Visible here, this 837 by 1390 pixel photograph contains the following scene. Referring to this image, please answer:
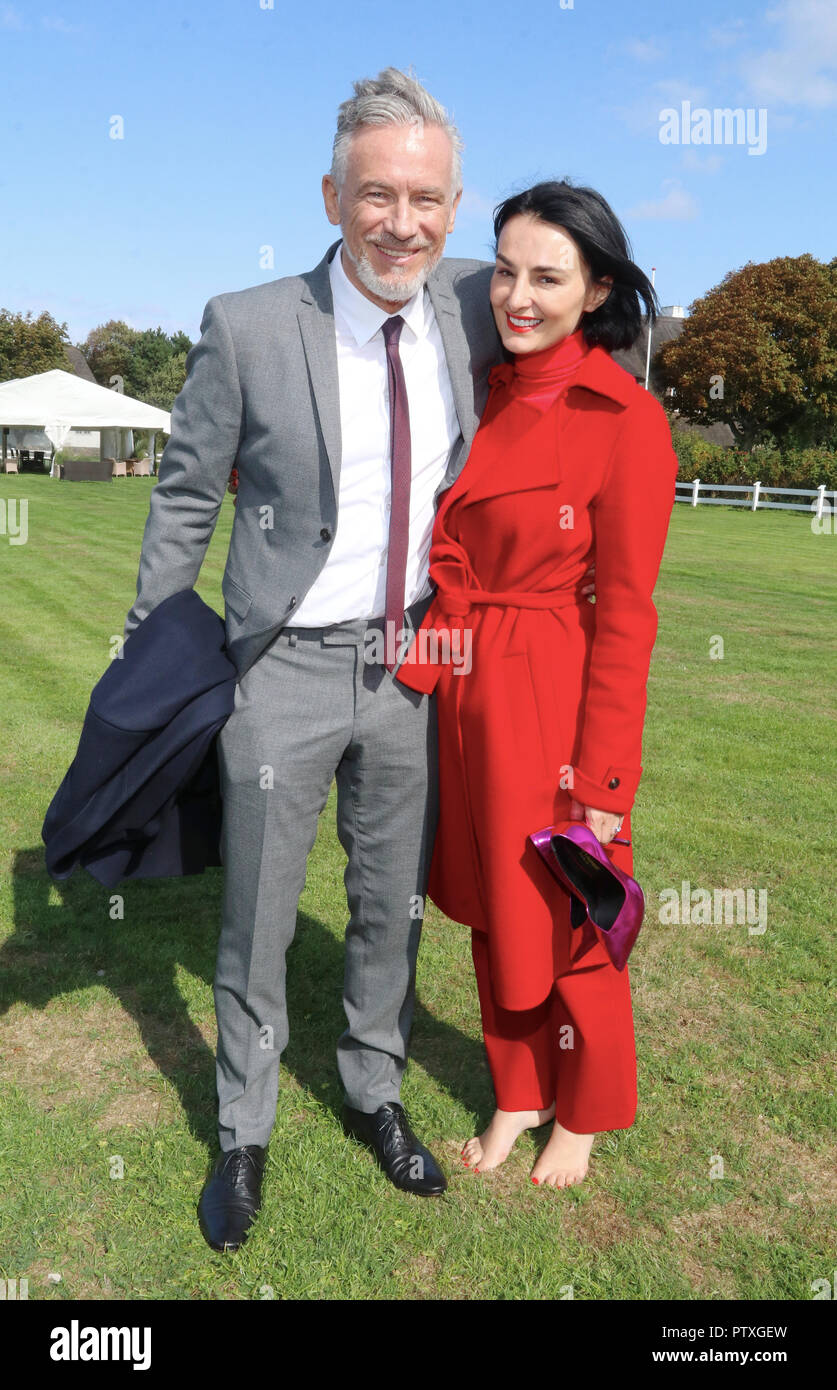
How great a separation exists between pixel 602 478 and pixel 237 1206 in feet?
6.73

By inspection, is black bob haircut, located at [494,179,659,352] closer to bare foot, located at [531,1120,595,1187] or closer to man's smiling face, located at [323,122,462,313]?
man's smiling face, located at [323,122,462,313]

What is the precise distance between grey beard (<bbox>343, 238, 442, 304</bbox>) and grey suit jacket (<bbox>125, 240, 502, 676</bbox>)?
0.44ft

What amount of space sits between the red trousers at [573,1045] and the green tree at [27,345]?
53.7 meters

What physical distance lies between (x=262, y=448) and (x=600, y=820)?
4.08 feet

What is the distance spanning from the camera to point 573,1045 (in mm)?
2994

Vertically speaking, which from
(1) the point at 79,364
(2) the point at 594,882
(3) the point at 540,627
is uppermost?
(1) the point at 79,364

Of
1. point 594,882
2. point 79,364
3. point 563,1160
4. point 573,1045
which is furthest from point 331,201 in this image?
point 79,364

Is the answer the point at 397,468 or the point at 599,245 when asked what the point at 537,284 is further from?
the point at 397,468

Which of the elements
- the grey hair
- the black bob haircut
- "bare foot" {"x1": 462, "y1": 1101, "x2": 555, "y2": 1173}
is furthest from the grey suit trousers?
the grey hair

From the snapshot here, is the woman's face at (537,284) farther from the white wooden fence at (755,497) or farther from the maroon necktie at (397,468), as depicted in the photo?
the white wooden fence at (755,497)

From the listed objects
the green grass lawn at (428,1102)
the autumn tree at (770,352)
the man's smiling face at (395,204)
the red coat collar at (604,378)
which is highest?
the autumn tree at (770,352)

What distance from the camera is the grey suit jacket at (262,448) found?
2553 millimetres

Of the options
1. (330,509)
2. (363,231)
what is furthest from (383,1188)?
(363,231)

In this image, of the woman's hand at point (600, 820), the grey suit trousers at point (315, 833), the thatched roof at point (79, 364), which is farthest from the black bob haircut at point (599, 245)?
the thatched roof at point (79, 364)
